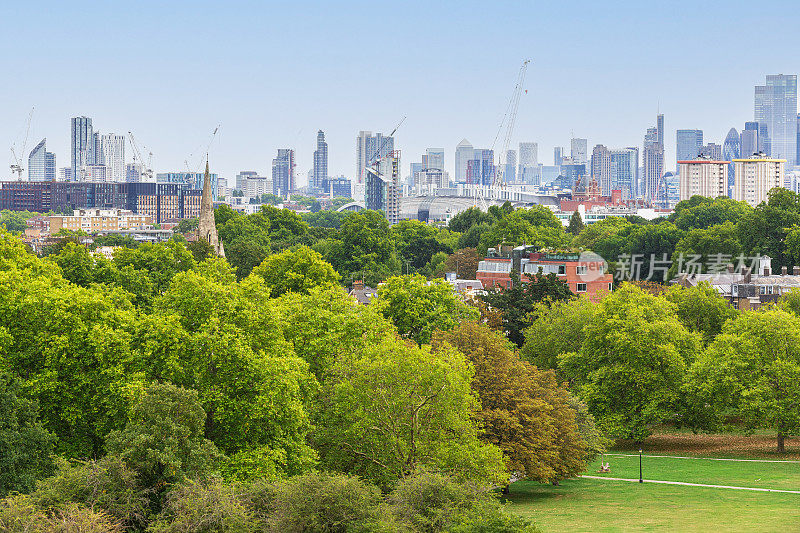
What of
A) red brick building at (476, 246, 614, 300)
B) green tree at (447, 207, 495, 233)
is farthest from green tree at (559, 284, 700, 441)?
green tree at (447, 207, 495, 233)

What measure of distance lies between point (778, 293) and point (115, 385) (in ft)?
228

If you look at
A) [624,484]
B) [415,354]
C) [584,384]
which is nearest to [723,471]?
[624,484]

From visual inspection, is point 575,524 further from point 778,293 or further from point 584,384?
point 778,293

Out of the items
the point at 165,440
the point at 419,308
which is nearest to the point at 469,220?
the point at 419,308

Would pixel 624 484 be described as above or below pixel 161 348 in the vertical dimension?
below

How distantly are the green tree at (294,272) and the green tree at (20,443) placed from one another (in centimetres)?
4419

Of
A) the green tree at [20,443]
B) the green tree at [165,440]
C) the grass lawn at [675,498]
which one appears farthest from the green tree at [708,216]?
the green tree at [165,440]

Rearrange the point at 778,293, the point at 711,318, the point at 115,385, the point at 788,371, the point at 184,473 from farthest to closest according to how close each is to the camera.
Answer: the point at 778,293, the point at 711,318, the point at 788,371, the point at 115,385, the point at 184,473

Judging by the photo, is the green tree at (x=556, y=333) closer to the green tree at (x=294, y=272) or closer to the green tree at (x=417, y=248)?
the green tree at (x=294, y=272)

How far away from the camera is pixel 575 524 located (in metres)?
41.5

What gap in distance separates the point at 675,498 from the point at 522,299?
33405 millimetres

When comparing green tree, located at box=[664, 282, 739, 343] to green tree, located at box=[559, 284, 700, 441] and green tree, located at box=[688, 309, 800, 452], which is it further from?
green tree, located at box=[688, 309, 800, 452]

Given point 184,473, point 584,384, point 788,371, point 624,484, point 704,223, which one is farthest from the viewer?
point 704,223

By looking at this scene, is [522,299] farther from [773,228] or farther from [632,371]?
[773,228]
